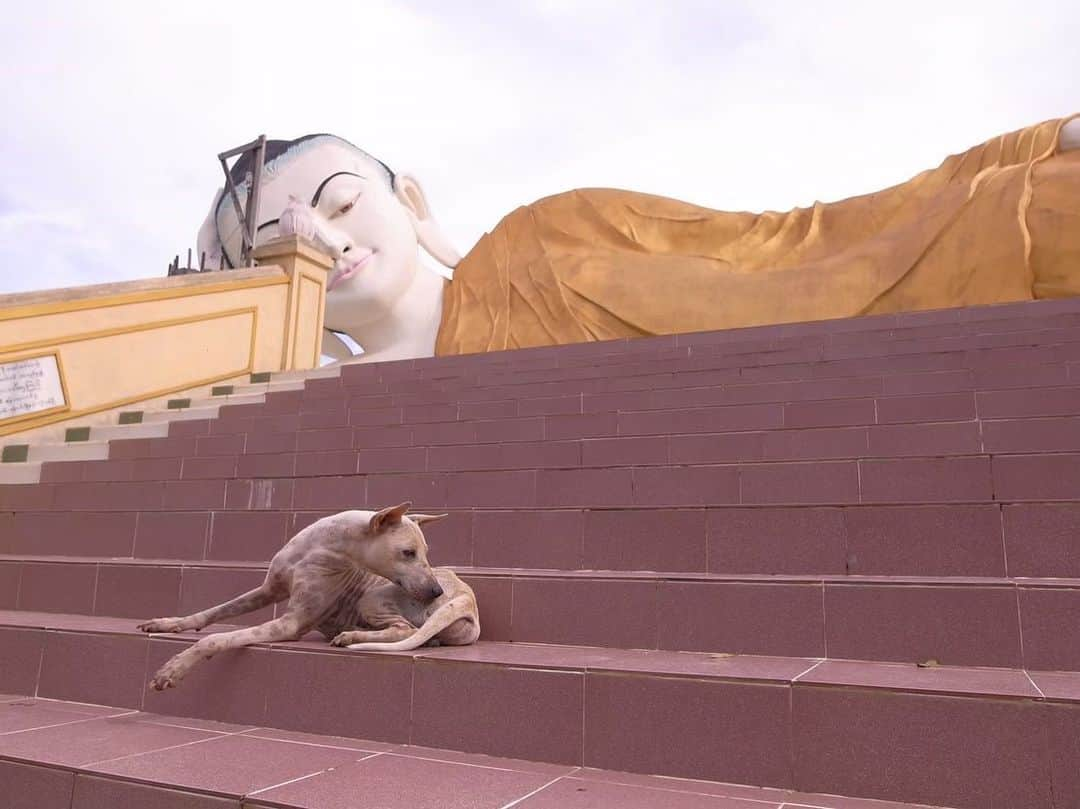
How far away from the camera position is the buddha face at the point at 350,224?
38.7 ft

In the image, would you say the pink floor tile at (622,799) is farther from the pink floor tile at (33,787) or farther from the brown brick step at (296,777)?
the pink floor tile at (33,787)

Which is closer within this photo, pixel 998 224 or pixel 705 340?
pixel 705 340

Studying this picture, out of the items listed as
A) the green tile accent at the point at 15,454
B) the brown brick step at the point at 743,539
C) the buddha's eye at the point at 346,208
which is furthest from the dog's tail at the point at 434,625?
the buddha's eye at the point at 346,208

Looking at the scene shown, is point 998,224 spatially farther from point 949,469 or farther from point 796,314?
point 949,469

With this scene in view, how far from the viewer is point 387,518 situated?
2.69 meters

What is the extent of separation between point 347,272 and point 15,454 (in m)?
6.05

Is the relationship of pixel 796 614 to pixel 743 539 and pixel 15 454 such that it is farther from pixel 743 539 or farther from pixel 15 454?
pixel 15 454

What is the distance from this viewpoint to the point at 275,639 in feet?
8.95

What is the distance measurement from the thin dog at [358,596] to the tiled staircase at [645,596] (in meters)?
0.11

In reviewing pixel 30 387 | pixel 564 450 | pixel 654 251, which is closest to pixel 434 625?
pixel 564 450

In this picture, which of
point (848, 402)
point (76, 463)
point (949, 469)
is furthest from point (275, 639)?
point (76, 463)

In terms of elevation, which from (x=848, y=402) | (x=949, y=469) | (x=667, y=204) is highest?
(x=667, y=204)

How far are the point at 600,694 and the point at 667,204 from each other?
9.40 m

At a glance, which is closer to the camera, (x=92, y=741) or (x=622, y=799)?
(x=622, y=799)
